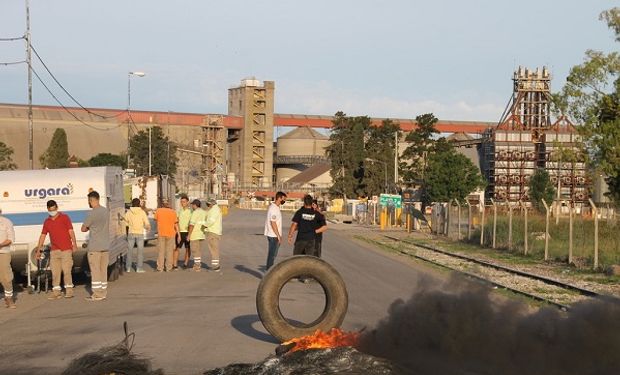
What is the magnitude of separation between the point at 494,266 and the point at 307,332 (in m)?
18.1

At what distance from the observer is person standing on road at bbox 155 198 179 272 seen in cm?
2381

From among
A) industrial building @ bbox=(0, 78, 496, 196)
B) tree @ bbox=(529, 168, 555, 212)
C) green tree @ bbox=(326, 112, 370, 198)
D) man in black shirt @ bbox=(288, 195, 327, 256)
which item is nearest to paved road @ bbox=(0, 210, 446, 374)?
man in black shirt @ bbox=(288, 195, 327, 256)

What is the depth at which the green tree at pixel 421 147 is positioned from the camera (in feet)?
353

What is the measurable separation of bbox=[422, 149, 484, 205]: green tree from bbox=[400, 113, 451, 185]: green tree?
42.6 feet

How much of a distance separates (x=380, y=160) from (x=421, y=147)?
602 centimetres

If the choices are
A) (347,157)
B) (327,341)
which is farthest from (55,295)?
(347,157)

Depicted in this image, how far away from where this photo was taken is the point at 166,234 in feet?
78.5

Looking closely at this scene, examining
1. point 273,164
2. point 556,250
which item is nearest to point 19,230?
point 556,250

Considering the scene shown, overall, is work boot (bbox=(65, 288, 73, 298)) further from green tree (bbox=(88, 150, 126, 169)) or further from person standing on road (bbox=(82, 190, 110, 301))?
green tree (bbox=(88, 150, 126, 169))

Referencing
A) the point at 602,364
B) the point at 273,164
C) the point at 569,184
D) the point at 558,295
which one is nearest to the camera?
the point at 602,364

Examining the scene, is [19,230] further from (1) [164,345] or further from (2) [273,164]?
(2) [273,164]

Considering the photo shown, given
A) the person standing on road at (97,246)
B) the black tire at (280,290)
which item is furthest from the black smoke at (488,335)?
the person standing on road at (97,246)

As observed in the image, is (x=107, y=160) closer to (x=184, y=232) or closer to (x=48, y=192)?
(x=184, y=232)

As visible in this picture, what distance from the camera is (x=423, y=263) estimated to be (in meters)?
29.6
